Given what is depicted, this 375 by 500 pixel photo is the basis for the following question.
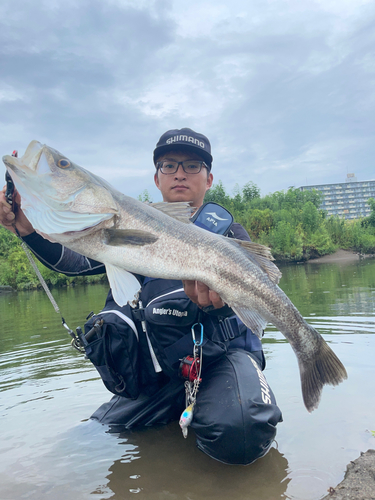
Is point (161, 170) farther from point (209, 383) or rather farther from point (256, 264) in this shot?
point (209, 383)

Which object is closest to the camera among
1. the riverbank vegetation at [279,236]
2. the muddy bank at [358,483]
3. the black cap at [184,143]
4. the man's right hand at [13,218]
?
the muddy bank at [358,483]

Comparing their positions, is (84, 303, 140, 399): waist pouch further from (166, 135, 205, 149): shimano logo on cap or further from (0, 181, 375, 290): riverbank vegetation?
(0, 181, 375, 290): riverbank vegetation

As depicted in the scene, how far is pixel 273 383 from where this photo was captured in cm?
396

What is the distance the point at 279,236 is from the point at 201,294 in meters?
45.0

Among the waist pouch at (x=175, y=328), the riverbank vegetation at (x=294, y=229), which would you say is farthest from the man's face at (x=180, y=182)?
the riverbank vegetation at (x=294, y=229)

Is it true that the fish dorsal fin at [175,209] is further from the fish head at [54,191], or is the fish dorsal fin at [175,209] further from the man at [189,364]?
the man at [189,364]

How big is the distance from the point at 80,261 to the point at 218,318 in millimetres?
1313

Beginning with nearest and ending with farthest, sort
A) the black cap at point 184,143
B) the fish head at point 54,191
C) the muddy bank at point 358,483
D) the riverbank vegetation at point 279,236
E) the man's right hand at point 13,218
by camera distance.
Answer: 1. the muddy bank at point 358,483
2. the fish head at point 54,191
3. the man's right hand at point 13,218
4. the black cap at point 184,143
5. the riverbank vegetation at point 279,236

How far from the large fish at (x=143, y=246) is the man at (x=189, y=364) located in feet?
0.93

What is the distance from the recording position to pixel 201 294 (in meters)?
2.50

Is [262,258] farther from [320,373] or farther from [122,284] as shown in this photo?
[122,284]

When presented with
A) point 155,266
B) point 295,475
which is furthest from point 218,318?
point 295,475

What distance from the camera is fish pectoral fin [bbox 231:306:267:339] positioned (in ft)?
7.54

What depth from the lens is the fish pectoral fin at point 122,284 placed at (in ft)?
7.11
